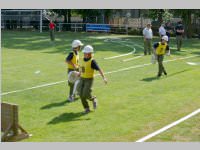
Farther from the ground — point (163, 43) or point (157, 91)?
point (163, 43)

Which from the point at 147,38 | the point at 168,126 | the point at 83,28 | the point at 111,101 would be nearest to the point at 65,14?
the point at 83,28

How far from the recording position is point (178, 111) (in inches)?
474

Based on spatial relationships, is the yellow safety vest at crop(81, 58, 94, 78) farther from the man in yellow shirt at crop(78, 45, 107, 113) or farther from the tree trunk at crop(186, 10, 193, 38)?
the tree trunk at crop(186, 10, 193, 38)

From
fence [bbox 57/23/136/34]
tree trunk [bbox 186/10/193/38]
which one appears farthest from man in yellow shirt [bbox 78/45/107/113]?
fence [bbox 57/23/136/34]

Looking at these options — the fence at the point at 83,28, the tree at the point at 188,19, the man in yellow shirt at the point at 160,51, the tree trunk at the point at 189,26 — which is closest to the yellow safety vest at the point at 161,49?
the man in yellow shirt at the point at 160,51

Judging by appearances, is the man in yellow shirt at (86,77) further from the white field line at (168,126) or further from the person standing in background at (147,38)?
the person standing in background at (147,38)

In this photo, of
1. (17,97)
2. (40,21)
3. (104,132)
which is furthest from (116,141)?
(40,21)

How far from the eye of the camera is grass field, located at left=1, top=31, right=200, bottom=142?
10.1m

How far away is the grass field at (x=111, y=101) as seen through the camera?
10.1 metres

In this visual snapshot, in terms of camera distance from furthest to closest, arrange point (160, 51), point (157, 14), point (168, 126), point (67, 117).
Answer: point (157, 14) < point (160, 51) < point (67, 117) < point (168, 126)

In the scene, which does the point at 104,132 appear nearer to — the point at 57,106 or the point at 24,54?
the point at 57,106

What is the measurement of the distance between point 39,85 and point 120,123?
245 inches

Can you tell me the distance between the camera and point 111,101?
44.1 feet

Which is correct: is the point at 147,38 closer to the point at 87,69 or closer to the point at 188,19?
the point at 87,69
